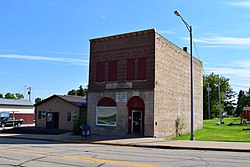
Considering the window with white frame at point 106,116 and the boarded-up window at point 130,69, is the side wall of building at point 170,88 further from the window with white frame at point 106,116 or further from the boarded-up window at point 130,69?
the window with white frame at point 106,116

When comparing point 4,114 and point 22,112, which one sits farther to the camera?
point 22,112

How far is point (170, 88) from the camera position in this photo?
28.5 metres

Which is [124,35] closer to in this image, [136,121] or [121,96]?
[121,96]

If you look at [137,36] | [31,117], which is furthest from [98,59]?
[31,117]

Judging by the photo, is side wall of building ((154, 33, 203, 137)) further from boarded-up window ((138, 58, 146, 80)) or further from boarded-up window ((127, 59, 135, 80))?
boarded-up window ((127, 59, 135, 80))

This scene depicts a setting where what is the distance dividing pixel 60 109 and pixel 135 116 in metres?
14.5

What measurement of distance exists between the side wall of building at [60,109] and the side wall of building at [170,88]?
12.6m

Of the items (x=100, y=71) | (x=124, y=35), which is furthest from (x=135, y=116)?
(x=124, y=35)

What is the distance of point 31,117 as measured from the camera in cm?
5806

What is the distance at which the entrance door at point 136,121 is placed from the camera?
26.0m

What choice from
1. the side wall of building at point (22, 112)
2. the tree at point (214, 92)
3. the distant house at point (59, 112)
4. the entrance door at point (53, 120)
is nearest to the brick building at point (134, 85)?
the distant house at point (59, 112)

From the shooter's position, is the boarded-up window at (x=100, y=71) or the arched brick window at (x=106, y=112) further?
the boarded-up window at (x=100, y=71)

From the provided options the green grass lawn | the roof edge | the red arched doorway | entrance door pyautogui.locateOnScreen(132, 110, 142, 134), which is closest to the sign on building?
the red arched doorway

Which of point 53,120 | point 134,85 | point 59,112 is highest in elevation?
point 134,85
